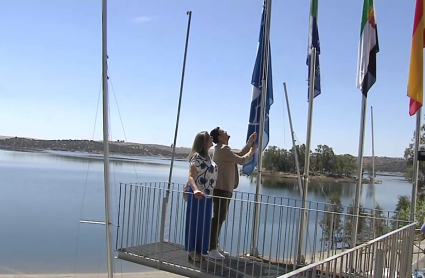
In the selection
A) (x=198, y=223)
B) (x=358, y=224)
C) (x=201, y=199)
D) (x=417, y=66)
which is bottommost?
(x=358, y=224)

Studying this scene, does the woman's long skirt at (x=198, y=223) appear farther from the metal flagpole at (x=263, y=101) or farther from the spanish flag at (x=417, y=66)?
the spanish flag at (x=417, y=66)

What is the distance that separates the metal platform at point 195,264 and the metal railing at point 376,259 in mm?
1523

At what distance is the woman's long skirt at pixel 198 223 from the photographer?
5.91 metres

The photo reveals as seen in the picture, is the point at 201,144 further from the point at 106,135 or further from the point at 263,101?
the point at 263,101

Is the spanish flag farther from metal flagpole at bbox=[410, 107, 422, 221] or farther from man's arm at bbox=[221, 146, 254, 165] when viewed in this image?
man's arm at bbox=[221, 146, 254, 165]

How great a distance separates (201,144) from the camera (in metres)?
5.98

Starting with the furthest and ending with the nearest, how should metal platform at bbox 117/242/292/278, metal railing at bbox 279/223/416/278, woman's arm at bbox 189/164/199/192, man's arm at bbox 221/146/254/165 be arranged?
man's arm at bbox 221/146/254/165, metal platform at bbox 117/242/292/278, woman's arm at bbox 189/164/199/192, metal railing at bbox 279/223/416/278

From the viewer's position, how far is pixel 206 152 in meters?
6.02

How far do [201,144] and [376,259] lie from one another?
268 cm

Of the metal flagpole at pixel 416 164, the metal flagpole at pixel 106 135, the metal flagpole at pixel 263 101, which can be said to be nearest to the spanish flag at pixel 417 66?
the metal flagpole at pixel 416 164

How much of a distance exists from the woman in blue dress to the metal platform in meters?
0.18

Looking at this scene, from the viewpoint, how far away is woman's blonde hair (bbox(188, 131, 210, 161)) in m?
5.98

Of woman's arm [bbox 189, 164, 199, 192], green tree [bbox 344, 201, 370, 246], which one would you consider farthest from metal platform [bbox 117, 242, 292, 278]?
green tree [bbox 344, 201, 370, 246]

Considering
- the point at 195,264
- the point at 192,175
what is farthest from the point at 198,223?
the point at 192,175
